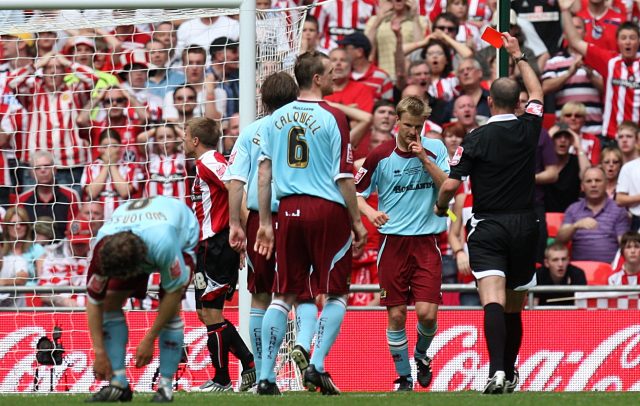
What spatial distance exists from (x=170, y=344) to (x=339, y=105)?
7.39 meters

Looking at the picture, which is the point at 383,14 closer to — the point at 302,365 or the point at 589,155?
the point at 589,155

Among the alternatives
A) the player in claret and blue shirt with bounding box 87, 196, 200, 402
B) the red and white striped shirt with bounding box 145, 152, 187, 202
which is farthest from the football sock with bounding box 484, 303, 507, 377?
the red and white striped shirt with bounding box 145, 152, 187, 202

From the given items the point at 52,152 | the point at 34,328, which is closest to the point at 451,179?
the point at 34,328

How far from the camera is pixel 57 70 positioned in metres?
13.5

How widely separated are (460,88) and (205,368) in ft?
16.8

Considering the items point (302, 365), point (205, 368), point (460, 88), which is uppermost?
point (460, 88)

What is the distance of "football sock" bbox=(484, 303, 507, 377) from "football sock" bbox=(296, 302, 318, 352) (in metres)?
1.20

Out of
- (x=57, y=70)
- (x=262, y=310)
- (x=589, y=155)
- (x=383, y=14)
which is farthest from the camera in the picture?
(x=383, y=14)

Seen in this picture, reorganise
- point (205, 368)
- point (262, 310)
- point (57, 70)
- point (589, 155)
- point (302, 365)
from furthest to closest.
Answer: point (589, 155), point (57, 70), point (205, 368), point (262, 310), point (302, 365)

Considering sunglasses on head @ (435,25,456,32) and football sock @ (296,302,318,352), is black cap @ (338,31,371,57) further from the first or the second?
football sock @ (296,302,318,352)

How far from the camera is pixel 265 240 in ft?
29.2

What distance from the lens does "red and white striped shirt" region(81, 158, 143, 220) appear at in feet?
43.3

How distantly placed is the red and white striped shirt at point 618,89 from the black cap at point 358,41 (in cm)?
277

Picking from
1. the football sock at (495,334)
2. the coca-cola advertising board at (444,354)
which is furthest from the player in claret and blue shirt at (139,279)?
the coca-cola advertising board at (444,354)
